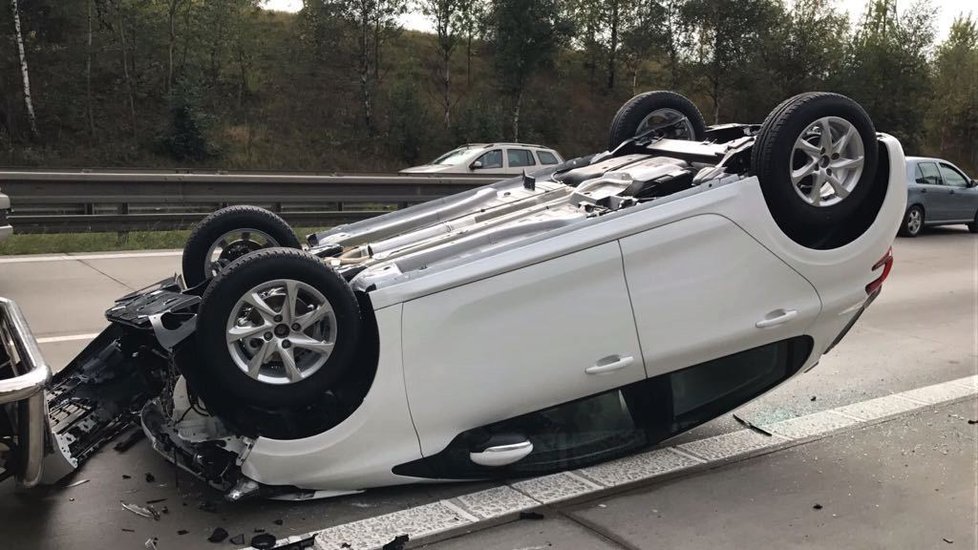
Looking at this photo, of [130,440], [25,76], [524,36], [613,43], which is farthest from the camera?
[613,43]

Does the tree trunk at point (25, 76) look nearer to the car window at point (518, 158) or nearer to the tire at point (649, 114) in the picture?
the car window at point (518, 158)

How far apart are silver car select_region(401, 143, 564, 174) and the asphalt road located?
827 cm

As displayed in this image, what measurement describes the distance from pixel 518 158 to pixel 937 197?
8.57 meters

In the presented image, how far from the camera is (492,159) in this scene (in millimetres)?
18062

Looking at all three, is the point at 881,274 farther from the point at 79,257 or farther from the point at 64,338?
the point at 79,257

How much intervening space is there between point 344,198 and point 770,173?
11117mm

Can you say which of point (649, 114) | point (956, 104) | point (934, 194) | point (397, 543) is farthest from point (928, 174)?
point (956, 104)

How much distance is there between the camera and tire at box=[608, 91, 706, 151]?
5.39 meters

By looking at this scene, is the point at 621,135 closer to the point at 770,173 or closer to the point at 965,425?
the point at 770,173

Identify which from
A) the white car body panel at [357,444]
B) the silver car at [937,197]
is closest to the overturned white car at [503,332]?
the white car body panel at [357,444]

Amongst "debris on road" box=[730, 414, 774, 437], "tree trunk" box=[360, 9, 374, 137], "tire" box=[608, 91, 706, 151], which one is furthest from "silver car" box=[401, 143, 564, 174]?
"tree trunk" box=[360, 9, 374, 137]

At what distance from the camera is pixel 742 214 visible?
12.5ft

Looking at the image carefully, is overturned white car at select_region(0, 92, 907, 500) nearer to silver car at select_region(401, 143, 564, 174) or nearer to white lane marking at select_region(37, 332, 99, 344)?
white lane marking at select_region(37, 332, 99, 344)

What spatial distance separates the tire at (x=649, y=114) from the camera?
5.39m
